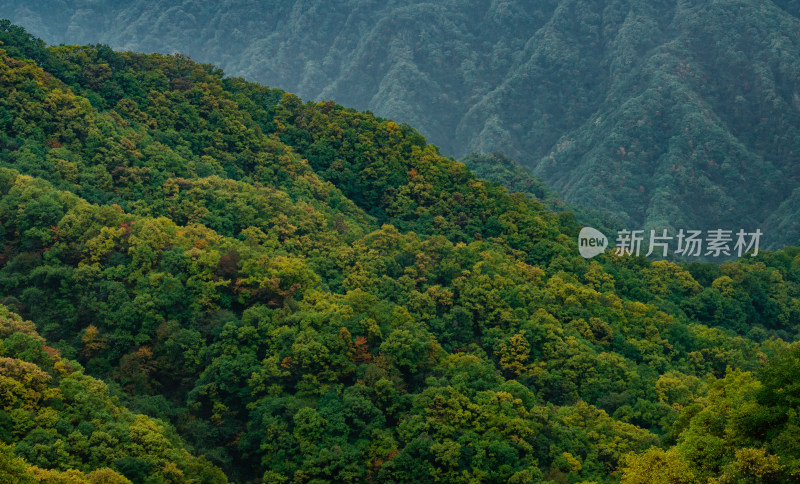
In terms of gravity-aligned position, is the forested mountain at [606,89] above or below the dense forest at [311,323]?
above

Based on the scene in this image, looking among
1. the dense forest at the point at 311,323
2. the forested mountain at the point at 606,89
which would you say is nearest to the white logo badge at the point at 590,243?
the dense forest at the point at 311,323

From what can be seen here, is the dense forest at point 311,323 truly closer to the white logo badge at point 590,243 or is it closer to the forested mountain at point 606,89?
the white logo badge at point 590,243

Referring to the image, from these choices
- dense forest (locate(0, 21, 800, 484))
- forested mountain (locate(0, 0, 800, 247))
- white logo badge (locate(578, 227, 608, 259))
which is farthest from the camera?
forested mountain (locate(0, 0, 800, 247))

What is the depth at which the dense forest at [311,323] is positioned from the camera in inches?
1134

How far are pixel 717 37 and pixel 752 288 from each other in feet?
358

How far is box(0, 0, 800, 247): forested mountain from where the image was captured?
132750 mm

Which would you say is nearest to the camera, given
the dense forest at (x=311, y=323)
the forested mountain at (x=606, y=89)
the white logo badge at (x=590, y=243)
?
the dense forest at (x=311, y=323)

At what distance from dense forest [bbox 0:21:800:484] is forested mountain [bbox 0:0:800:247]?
228 ft

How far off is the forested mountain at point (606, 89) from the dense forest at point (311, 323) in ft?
228

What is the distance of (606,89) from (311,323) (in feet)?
480

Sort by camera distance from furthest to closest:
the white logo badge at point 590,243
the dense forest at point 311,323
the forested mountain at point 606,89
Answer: the forested mountain at point 606,89, the white logo badge at point 590,243, the dense forest at point 311,323

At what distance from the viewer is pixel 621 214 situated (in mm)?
129125

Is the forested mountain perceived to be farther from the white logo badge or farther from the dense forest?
the dense forest

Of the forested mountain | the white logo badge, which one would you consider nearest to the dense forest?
the white logo badge
